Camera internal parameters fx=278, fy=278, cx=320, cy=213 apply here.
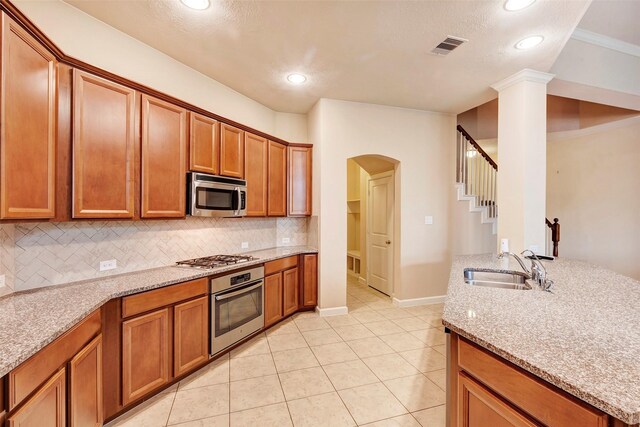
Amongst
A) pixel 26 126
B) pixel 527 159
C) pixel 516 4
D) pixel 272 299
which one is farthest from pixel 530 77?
pixel 26 126

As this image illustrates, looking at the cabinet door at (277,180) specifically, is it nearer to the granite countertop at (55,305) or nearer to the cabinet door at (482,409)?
the granite countertop at (55,305)

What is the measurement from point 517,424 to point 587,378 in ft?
1.14

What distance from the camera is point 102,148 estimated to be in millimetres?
2027

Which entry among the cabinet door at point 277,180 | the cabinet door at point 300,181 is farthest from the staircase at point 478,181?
the cabinet door at point 277,180

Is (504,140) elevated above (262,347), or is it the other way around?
(504,140)

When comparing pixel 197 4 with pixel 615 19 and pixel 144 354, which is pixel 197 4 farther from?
pixel 615 19

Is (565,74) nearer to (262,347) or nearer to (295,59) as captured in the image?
(295,59)

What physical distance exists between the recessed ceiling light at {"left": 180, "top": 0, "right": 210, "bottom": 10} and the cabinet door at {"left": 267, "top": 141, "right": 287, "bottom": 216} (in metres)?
1.73

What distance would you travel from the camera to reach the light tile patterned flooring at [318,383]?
76.4 inches

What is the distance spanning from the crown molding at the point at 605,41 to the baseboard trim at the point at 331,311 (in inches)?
168

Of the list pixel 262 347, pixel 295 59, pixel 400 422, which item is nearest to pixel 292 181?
pixel 295 59

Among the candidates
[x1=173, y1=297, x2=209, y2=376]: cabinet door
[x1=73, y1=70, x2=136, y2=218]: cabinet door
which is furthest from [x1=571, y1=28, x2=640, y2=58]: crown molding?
[x1=173, y1=297, x2=209, y2=376]: cabinet door

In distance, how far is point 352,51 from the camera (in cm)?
267

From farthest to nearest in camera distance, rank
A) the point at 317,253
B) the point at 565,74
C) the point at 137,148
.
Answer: the point at 317,253
the point at 565,74
the point at 137,148
